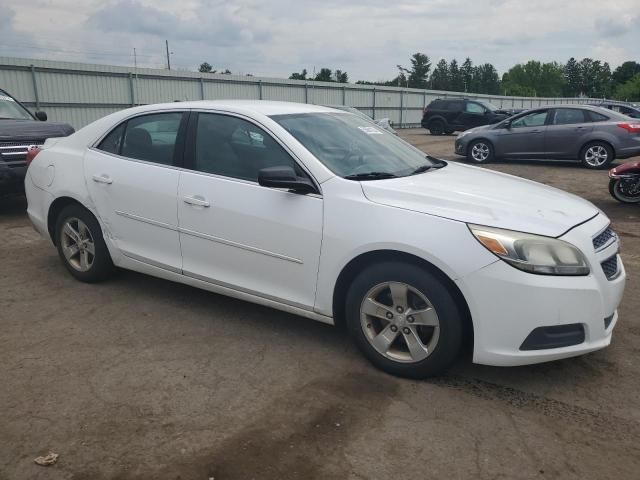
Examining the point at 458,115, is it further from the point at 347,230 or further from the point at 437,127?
the point at 347,230

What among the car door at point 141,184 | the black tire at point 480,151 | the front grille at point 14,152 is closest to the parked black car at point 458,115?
the black tire at point 480,151

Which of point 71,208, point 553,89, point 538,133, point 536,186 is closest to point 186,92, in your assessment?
point 538,133

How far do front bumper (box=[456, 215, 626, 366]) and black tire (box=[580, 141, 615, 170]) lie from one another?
37.5 ft

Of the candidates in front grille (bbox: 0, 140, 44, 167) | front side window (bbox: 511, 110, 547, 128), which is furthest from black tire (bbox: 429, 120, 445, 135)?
front grille (bbox: 0, 140, 44, 167)

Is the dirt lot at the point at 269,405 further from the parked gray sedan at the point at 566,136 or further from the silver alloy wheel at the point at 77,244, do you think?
the parked gray sedan at the point at 566,136

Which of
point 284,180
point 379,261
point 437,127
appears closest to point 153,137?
point 284,180

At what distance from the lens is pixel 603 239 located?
342 cm

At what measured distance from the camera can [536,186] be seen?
4.10 m

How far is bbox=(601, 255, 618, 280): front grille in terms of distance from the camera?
3277mm

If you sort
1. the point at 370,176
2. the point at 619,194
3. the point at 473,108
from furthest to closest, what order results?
the point at 473,108, the point at 619,194, the point at 370,176

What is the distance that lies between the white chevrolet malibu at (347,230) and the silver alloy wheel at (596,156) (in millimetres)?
10469

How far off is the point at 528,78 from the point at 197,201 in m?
141

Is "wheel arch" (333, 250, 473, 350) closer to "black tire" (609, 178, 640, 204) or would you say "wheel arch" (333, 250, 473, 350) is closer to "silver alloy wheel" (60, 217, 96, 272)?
"silver alloy wheel" (60, 217, 96, 272)

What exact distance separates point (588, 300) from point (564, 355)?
0.33m
